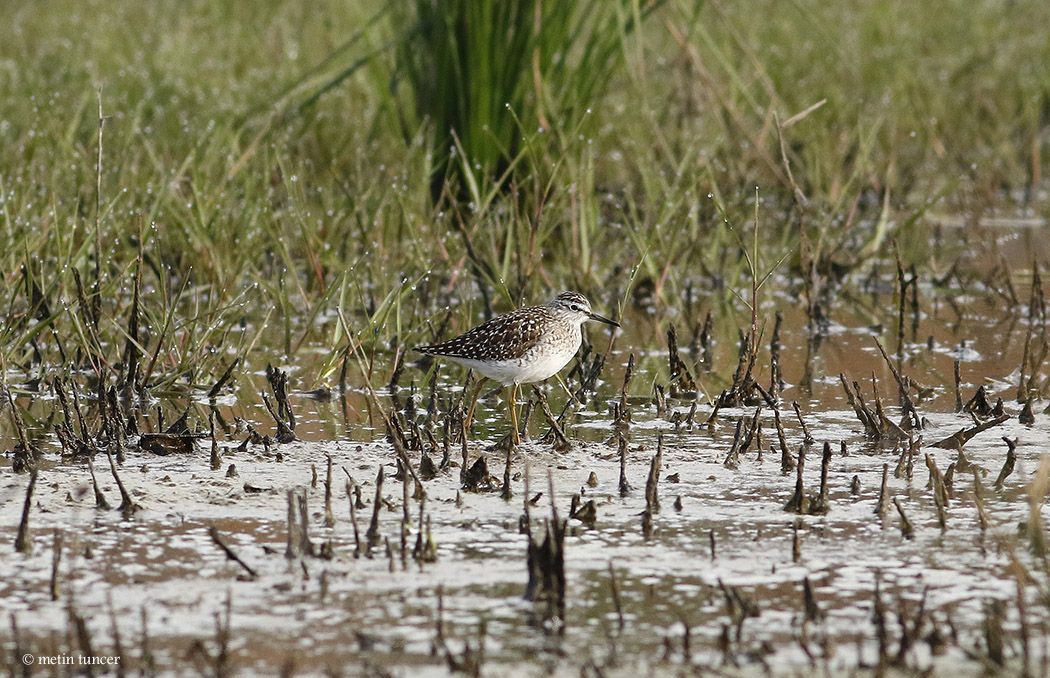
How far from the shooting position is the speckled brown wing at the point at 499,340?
6.02 m

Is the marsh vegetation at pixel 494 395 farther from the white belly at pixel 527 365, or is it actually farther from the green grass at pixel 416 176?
the white belly at pixel 527 365

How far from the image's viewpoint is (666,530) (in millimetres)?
4746

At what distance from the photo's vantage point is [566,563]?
4.38 metres

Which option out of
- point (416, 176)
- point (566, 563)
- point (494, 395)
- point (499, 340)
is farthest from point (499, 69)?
point (566, 563)

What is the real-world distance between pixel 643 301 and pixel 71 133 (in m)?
3.41

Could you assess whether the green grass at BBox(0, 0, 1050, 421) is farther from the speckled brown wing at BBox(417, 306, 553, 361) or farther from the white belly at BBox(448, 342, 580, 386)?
the white belly at BBox(448, 342, 580, 386)

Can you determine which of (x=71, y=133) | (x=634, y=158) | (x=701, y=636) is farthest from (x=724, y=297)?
(x=701, y=636)

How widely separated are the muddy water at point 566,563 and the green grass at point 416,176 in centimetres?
105

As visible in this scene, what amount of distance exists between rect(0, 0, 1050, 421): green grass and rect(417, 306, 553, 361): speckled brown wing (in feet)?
1.84

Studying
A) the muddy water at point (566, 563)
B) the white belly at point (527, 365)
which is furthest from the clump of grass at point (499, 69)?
the muddy water at point (566, 563)

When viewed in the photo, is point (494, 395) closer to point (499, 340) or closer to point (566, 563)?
point (499, 340)

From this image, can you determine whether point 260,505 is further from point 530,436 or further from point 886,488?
point 886,488

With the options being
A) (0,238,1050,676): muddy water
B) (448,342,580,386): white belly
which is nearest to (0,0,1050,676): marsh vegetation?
(0,238,1050,676): muddy water

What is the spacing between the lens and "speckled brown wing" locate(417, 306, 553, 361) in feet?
19.7
